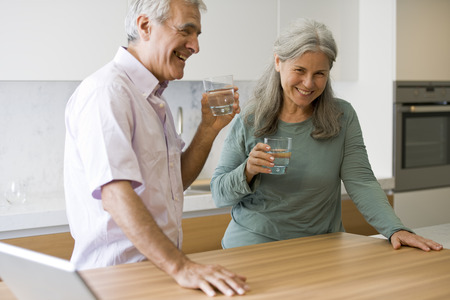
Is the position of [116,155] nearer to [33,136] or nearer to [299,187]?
[299,187]

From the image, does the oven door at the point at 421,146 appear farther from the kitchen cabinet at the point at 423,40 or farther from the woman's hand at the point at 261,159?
the woman's hand at the point at 261,159

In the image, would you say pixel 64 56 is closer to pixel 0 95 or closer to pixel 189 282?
pixel 0 95

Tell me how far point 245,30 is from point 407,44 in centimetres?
111

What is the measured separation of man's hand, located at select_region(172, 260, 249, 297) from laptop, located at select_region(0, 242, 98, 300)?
35cm

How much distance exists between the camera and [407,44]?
3.70 meters

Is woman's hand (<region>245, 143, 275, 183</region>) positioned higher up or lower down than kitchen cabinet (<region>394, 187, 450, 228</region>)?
higher up

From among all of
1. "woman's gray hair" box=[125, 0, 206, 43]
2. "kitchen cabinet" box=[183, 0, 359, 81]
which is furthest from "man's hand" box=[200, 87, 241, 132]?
"kitchen cabinet" box=[183, 0, 359, 81]

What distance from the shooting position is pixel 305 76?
74.7 inches

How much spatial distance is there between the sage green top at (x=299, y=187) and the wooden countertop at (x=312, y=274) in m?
0.19

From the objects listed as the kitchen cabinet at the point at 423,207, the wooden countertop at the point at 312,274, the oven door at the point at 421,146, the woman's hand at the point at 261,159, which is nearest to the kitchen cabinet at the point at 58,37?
the woman's hand at the point at 261,159

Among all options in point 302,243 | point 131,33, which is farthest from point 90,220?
point 302,243

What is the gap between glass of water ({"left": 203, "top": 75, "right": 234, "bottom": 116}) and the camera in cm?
176

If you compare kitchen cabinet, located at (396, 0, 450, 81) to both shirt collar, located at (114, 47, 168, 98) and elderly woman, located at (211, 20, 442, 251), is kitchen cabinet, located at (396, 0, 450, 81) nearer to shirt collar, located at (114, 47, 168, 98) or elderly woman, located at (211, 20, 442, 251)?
elderly woman, located at (211, 20, 442, 251)

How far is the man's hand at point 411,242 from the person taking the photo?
1.68 meters
